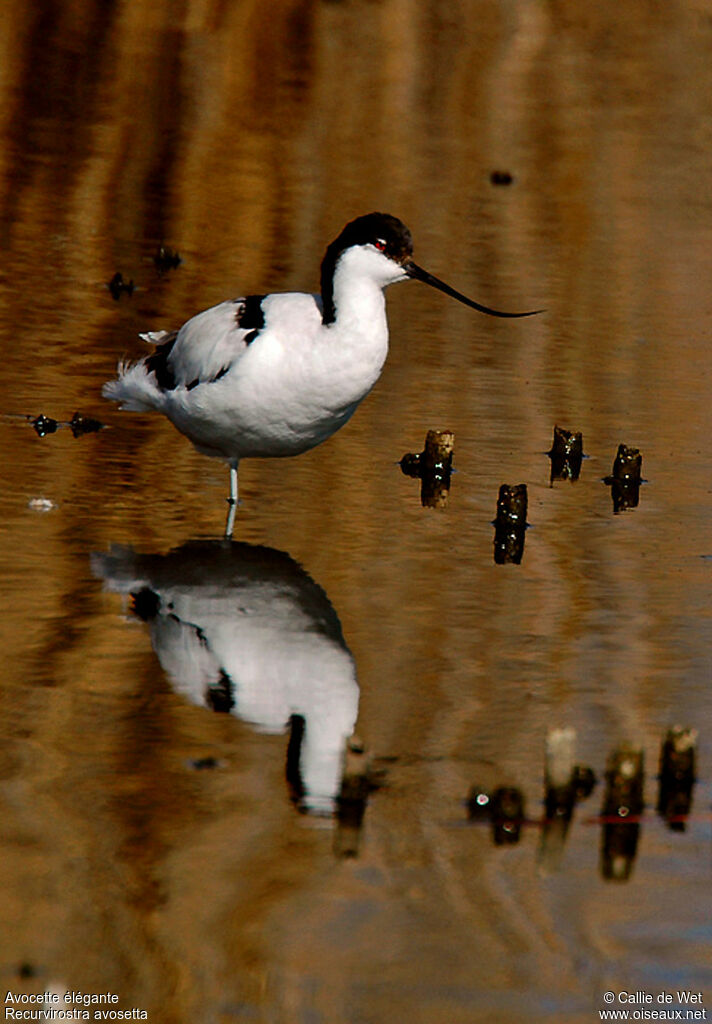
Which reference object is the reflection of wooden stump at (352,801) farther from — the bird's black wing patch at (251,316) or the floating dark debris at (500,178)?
the floating dark debris at (500,178)

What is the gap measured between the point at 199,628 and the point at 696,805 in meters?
2.61

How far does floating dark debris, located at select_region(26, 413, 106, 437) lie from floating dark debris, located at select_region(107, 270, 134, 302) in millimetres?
4074

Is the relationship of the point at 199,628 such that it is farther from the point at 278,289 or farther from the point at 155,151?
the point at 155,151

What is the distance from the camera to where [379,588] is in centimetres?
910

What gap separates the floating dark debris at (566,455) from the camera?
37.2 ft

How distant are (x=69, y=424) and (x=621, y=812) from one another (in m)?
6.14

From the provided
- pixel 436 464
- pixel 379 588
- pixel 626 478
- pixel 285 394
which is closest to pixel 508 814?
pixel 379 588

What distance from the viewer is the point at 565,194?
22547 mm

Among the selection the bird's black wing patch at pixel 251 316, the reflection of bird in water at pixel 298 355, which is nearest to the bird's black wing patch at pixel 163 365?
the reflection of bird in water at pixel 298 355

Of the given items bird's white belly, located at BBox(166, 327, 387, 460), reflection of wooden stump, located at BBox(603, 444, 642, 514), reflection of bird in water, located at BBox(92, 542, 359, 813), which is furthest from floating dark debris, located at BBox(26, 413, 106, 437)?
reflection of wooden stump, located at BBox(603, 444, 642, 514)

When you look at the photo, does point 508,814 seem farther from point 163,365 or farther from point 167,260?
point 167,260

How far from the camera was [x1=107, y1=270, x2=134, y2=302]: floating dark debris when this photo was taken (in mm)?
15586

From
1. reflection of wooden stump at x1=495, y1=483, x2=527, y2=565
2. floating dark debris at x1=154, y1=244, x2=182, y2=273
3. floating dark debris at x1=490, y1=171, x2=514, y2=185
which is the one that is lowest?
reflection of wooden stump at x1=495, y1=483, x2=527, y2=565

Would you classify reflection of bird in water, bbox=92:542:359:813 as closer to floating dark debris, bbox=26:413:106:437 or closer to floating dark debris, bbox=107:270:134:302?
floating dark debris, bbox=26:413:106:437
